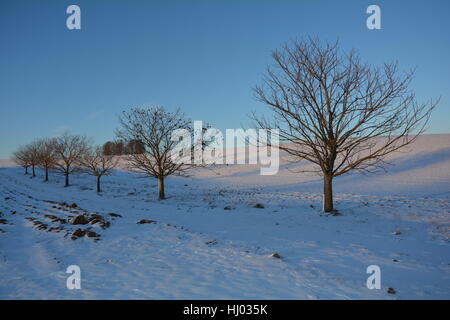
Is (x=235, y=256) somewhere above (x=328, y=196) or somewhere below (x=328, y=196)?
below

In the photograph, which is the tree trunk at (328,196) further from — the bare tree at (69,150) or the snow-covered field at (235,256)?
the bare tree at (69,150)

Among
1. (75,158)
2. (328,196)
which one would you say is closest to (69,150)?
(75,158)

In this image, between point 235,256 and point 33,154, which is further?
point 33,154

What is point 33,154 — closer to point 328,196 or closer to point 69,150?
point 69,150

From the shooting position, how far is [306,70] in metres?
9.94

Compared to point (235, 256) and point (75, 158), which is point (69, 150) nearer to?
point (75, 158)

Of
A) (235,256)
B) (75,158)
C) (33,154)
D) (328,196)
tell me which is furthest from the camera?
(33,154)

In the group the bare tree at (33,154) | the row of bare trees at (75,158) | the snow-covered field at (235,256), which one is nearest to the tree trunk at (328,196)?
the snow-covered field at (235,256)

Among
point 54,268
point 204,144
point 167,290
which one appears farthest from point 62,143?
point 167,290

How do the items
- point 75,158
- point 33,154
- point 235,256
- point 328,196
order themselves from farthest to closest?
point 33,154, point 75,158, point 328,196, point 235,256

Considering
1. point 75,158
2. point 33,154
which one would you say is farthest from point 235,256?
A: point 33,154

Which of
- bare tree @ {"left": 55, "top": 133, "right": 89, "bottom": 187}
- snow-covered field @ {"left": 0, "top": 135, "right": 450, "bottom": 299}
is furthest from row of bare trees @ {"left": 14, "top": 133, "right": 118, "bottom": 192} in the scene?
snow-covered field @ {"left": 0, "top": 135, "right": 450, "bottom": 299}
